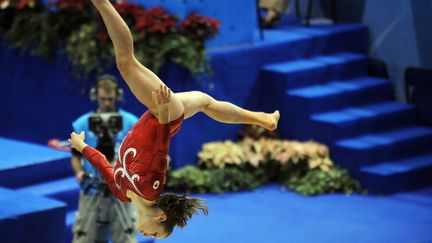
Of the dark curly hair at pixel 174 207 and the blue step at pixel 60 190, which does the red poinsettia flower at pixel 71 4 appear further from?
the dark curly hair at pixel 174 207

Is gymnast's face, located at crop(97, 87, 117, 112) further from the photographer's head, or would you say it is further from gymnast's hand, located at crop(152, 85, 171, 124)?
gymnast's hand, located at crop(152, 85, 171, 124)

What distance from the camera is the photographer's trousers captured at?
6828 mm

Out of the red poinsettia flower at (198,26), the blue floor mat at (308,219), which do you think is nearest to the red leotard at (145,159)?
the blue floor mat at (308,219)

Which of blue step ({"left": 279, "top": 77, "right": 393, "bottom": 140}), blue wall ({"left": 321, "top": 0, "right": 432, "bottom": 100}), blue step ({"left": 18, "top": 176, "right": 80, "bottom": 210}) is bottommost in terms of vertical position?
blue step ({"left": 18, "top": 176, "right": 80, "bottom": 210})

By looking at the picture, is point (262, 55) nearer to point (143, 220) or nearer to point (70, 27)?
point (70, 27)

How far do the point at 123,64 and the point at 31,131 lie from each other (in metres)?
5.74

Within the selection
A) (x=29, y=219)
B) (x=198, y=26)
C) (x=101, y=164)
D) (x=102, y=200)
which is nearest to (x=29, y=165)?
(x=102, y=200)

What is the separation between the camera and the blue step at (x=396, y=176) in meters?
9.27

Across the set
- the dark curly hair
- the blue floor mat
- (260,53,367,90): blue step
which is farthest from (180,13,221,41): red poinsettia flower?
the dark curly hair

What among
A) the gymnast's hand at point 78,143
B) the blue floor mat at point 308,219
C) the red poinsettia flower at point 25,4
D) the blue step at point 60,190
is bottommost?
the blue floor mat at point 308,219

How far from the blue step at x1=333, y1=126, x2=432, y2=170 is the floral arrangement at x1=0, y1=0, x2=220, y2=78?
5.41 ft

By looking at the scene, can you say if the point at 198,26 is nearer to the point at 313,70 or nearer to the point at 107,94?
the point at 313,70

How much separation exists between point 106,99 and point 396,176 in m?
3.57

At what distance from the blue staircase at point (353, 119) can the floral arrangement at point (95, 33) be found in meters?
1.13
